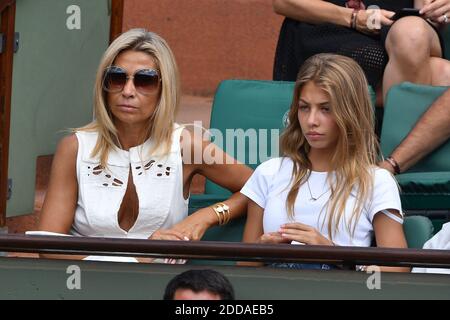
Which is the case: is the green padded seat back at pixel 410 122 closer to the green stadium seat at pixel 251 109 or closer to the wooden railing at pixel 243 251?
the green stadium seat at pixel 251 109

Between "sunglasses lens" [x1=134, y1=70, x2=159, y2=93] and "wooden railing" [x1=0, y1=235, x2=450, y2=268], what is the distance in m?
0.89

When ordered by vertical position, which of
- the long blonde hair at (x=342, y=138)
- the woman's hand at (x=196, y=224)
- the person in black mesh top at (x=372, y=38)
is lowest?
the woman's hand at (x=196, y=224)

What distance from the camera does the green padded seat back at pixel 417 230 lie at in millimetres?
4074

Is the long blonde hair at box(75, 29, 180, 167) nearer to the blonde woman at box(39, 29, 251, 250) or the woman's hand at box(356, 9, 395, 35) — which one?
the blonde woman at box(39, 29, 251, 250)

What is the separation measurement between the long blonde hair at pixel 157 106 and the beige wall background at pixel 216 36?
3782mm

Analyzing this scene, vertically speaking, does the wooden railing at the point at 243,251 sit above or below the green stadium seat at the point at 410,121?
below

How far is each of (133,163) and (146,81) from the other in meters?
0.28

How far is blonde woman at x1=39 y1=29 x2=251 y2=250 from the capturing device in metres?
4.29

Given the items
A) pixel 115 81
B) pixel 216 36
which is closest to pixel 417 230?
pixel 115 81

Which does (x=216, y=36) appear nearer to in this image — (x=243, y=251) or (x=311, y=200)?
(x=311, y=200)

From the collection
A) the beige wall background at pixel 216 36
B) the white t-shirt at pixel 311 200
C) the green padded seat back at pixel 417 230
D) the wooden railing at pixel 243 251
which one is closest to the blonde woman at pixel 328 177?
the white t-shirt at pixel 311 200

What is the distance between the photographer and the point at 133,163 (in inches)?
171

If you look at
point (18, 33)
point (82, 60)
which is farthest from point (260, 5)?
point (18, 33)

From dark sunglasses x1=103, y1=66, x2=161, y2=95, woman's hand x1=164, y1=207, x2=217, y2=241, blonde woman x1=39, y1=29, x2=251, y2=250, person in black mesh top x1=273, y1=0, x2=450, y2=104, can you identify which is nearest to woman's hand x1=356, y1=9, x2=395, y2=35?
person in black mesh top x1=273, y1=0, x2=450, y2=104
